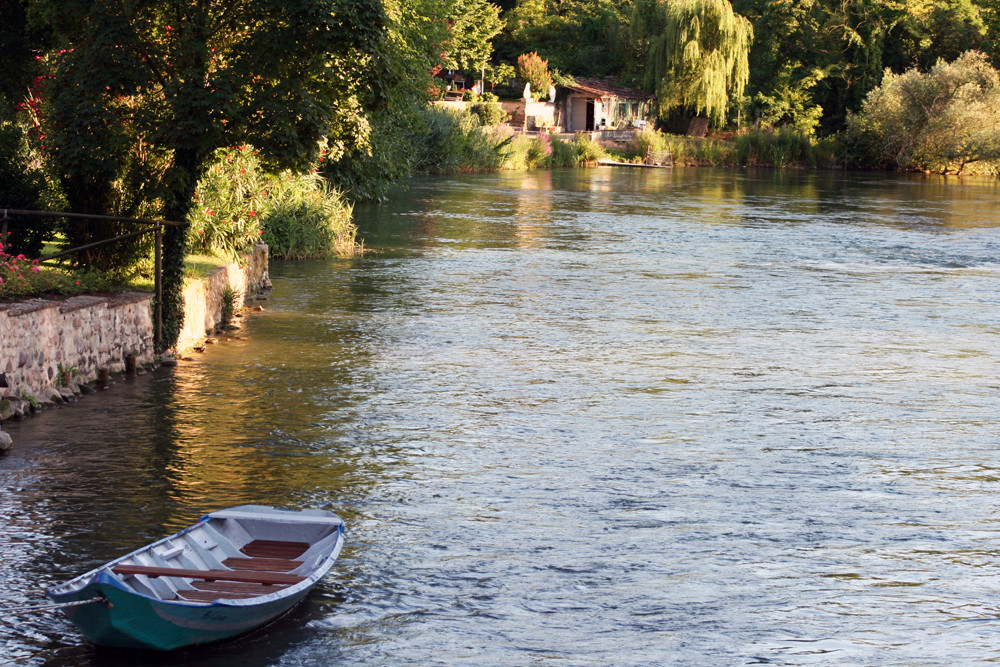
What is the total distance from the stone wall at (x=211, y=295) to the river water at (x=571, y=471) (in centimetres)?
57

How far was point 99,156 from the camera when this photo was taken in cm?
1541

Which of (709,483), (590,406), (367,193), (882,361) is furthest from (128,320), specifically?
(367,193)

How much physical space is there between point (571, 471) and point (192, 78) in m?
7.53

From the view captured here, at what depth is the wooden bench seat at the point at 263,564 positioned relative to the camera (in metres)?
8.81

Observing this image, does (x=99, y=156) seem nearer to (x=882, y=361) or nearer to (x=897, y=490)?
(x=897, y=490)

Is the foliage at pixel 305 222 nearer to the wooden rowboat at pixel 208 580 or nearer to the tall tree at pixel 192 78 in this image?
the tall tree at pixel 192 78

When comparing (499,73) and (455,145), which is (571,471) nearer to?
(455,145)

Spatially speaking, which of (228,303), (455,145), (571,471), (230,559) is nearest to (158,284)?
(228,303)

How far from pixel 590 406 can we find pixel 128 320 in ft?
20.8

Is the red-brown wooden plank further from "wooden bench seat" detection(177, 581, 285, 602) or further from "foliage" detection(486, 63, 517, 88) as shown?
"foliage" detection(486, 63, 517, 88)

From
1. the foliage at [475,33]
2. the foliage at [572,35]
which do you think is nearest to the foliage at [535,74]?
the foliage at [572,35]

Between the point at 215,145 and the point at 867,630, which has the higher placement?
the point at 215,145

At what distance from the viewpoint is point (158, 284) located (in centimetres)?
1645

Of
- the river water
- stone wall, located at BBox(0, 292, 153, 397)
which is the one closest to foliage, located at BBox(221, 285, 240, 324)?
the river water
